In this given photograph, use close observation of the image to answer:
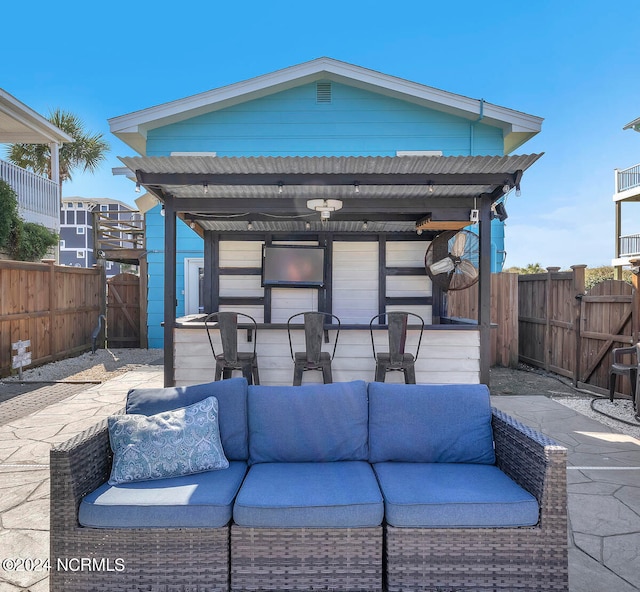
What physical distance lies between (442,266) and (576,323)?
7.62 ft

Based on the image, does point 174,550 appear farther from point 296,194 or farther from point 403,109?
point 403,109

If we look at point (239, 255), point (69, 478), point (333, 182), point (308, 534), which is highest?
point (333, 182)

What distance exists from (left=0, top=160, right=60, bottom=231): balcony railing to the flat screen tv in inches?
278

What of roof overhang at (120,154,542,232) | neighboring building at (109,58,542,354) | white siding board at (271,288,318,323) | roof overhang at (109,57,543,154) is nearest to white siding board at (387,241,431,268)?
roof overhang at (120,154,542,232)

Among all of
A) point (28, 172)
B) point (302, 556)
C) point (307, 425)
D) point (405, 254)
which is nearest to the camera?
point (302, 556)

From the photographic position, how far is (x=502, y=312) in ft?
24.5

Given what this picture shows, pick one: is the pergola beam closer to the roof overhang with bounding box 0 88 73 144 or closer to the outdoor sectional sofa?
the outdoor sectional sofa

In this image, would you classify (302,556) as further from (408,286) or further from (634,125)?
(634,125)

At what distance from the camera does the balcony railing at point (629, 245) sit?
14642 mm

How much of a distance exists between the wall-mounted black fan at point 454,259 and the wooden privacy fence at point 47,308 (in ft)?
20.6

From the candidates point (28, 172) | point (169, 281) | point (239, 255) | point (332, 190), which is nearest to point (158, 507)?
point (169, 281)

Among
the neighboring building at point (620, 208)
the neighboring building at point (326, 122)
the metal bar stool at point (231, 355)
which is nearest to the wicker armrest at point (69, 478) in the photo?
the metal bar stool at point (231, 355)

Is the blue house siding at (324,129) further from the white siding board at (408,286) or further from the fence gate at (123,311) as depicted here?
the fence gate at (123,311)

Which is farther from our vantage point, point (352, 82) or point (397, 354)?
point (352, 82)
